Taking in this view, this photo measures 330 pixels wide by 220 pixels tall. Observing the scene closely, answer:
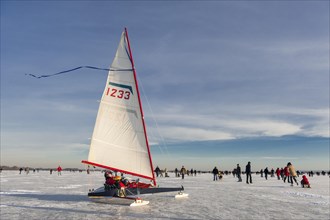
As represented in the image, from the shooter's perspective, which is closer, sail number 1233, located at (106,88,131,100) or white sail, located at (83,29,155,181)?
white sail, located at (83,29,155,181)

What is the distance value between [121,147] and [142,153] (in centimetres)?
108

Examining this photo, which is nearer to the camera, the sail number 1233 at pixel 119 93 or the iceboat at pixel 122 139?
the iceboat at pixel 122 139

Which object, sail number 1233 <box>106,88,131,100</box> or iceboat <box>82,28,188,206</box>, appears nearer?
iceboat <box>82,28,188,206</box>

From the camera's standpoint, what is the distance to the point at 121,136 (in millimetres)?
14883

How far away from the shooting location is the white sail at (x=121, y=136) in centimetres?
Result: 1480

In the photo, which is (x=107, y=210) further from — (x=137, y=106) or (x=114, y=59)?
(x=114, y=59)

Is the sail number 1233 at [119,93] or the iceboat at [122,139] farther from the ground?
the sail number 1233 at [119,93]

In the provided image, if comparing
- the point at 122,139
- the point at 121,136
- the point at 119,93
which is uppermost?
the point at 119,93

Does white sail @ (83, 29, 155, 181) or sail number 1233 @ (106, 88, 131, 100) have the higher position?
sail number 1233 @ (106, 88, 131, 100)

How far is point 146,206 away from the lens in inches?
514

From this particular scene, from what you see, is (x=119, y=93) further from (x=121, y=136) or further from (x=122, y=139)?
(x=122, y=139)

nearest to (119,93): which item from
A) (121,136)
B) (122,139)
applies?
(121,136)

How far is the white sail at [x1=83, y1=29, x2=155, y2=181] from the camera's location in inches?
583

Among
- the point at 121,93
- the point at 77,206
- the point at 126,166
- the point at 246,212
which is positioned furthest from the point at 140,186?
the point at 246,212
